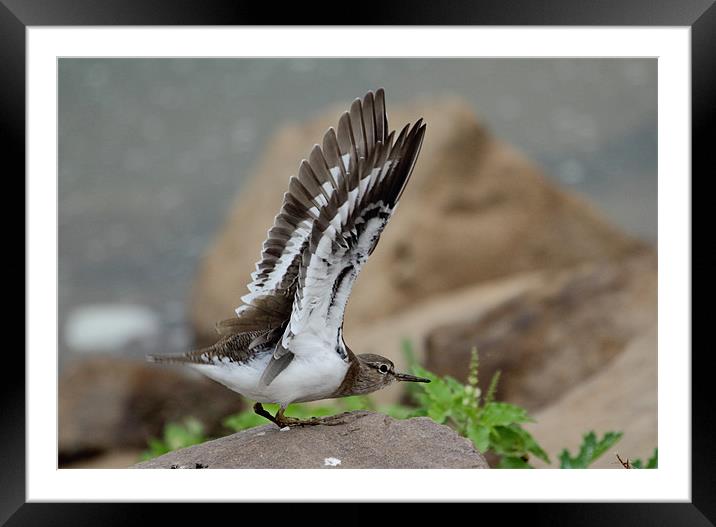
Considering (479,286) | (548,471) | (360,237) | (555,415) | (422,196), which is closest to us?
(360,237)

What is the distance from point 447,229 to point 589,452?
6322 mm

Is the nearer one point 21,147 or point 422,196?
point 21,147

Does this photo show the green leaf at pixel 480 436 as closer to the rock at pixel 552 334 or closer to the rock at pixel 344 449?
the rock at pixel 344 449

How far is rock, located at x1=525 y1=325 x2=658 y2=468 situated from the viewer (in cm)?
630

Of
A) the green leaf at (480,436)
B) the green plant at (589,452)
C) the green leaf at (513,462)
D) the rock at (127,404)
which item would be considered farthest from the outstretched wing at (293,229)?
the rock at (127,404)

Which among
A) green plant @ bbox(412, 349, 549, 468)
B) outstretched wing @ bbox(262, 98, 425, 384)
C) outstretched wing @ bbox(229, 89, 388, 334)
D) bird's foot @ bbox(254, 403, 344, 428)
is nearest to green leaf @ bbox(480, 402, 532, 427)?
green plant @ bbox(412, 349, 549, 468)

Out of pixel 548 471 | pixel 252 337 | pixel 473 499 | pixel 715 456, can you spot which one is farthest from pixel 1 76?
pixel 715 456

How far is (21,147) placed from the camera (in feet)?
14.8

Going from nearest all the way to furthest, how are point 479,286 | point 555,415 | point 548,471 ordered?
point 548,471 < point 555,415 < point 479,286

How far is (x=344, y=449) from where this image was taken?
4.80m

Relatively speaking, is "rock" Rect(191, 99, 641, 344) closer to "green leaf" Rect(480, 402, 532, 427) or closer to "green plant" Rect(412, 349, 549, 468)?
"green plant" Rect(412, 349, 549, 468)

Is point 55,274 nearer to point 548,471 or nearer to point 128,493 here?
point 128,493

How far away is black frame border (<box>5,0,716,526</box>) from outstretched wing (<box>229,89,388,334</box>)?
0.65 metres

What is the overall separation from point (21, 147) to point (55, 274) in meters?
0.67
